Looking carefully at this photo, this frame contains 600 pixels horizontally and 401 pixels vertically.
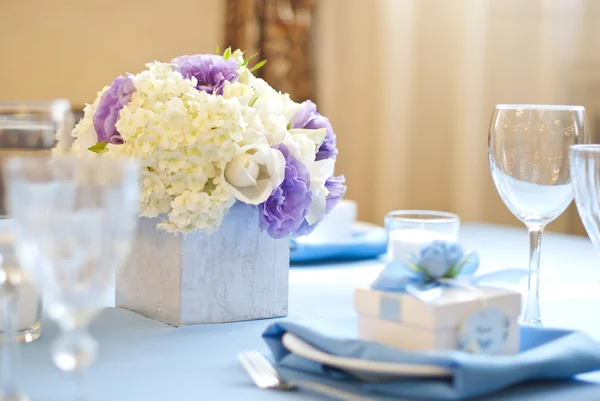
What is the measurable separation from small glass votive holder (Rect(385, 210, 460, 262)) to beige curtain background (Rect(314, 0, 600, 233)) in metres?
1.62

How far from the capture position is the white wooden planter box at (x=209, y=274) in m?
0.96

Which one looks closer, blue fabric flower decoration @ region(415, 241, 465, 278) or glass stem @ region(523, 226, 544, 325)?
blue fabric flower decoration @ region(415, 241, 465, 278)

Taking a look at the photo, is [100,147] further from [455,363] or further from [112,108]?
[455,363]

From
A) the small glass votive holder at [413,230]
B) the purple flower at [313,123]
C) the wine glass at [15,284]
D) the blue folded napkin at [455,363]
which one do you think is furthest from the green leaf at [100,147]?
the small glass votive holder at [413,230]

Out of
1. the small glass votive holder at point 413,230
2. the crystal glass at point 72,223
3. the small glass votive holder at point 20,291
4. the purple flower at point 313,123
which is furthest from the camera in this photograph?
the small glass votive holder at point 413,230

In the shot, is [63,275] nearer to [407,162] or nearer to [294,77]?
[407,162]

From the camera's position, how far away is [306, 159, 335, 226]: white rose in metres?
0.99

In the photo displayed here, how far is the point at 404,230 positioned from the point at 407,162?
84.5 inches

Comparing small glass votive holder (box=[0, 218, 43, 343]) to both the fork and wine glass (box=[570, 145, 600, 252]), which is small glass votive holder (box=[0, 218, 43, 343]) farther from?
wine glass (box=[570, 145, 600, 252])

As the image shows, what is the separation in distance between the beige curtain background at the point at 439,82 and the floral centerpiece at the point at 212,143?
1943 mm

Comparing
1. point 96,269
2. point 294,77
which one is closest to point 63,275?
point 96,269

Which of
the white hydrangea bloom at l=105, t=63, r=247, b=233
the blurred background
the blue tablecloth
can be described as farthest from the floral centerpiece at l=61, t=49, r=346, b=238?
the blurred background

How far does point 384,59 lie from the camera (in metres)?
3.27

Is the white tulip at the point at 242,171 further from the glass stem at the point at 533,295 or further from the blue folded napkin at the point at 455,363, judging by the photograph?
the glass stem at the point at 533,295
